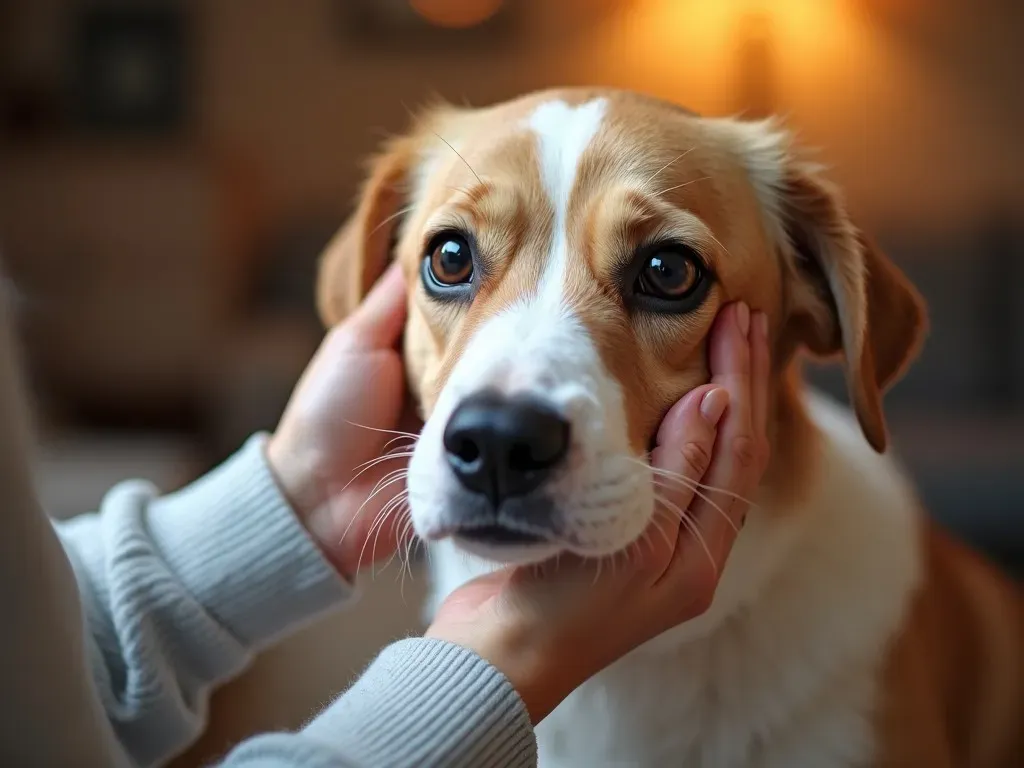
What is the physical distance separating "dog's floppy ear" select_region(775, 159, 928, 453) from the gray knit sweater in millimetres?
509

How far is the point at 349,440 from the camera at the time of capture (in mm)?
1013

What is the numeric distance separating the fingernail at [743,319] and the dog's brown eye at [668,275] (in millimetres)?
53

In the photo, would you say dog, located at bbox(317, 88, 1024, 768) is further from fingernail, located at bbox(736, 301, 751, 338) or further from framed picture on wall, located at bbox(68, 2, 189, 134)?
framed picture on wall, located at bbox(68, 2, 189, 134)

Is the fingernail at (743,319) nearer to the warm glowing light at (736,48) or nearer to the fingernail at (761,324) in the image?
the fingernail at (761,324)

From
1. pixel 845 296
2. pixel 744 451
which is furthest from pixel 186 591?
pixel 845 296

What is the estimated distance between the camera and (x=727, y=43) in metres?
2.74

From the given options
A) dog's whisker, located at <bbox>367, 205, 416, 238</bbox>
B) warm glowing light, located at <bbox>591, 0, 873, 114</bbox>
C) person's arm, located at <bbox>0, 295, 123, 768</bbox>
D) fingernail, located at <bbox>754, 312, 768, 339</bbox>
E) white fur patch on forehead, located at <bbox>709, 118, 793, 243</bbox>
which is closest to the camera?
person's arm, located at <bbox>0, 295, 123, 768</bbox>

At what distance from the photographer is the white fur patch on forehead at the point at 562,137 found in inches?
34.7

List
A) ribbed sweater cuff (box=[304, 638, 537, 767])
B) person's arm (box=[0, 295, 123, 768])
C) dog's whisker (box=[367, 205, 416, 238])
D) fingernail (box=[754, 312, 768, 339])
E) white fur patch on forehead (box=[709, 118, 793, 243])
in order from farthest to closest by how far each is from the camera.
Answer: dog's whisker (box=[367, 205, 416, 238]), white fur patch on forehead (box=[709, 118, 793, 243]), fingernail (box=[754, 312, 768, 339]), ribbed sweater cuff (box=[304, 638, 537, 767]), person's arm (box=[0, 295, 123, 768])

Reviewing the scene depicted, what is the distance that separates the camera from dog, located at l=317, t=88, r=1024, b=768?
744 mm

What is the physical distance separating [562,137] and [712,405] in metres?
0.31

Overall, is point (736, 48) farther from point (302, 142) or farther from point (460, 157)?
point (460, 157)

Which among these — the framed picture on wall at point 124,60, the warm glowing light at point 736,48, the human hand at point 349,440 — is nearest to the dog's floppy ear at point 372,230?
the human hand at point 349,440

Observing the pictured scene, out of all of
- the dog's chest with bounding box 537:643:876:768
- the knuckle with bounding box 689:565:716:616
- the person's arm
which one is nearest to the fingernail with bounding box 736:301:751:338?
the knuckle with bounding box 689:565:716:616
